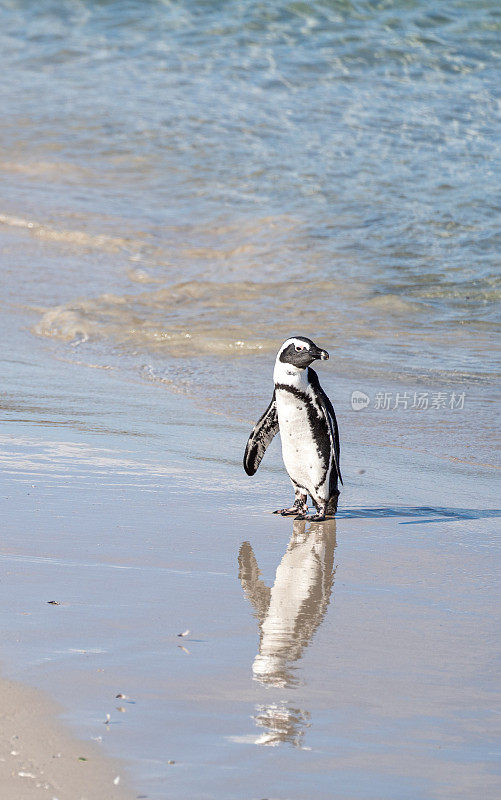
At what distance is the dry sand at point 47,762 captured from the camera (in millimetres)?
1981

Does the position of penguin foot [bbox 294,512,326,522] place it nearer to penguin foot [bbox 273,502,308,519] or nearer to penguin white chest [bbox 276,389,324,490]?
penguin foot [bbox 273,502,308,519]

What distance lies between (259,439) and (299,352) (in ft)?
1.37

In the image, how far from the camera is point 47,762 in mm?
2072

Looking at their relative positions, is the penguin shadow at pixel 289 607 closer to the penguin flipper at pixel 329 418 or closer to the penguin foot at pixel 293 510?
the penguin foot at pixel 293 510

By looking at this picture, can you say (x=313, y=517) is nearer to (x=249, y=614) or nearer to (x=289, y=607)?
(x=289, y=607)

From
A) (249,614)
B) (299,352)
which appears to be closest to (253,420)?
(299,352)

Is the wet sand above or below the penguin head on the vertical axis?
below

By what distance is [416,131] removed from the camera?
14250mm

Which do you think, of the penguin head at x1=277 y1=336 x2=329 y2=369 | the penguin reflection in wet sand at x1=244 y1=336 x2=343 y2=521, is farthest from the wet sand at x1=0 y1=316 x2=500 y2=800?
the penguin head at x1=277 y1=336 x2=329 y2=369

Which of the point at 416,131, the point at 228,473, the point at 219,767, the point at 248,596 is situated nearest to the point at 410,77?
the point at 416,131

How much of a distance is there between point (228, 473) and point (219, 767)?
244cm

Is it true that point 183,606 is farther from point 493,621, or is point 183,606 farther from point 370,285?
point 370,285

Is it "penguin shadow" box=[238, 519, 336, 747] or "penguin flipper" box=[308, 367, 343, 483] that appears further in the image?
"penguin flipper" box=[308, 367, 343, 483]

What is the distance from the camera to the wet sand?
2.18 meters
